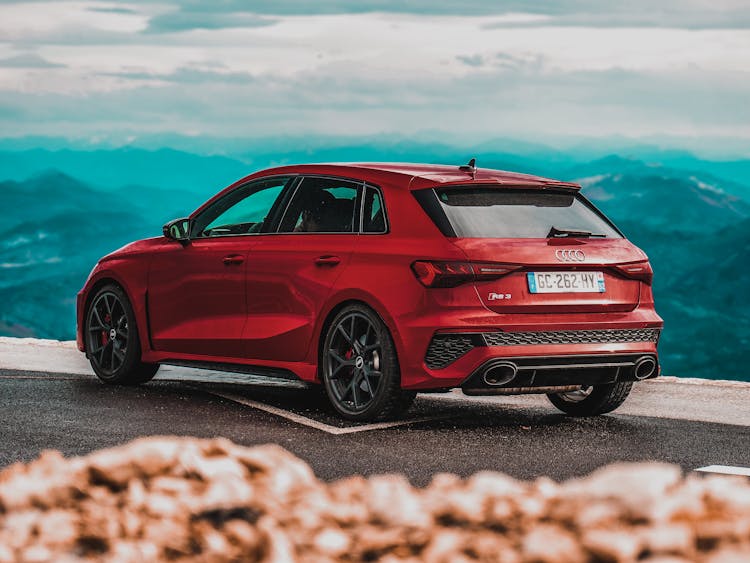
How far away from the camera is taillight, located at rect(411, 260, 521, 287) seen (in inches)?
320

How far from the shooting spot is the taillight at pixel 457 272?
8.12 m

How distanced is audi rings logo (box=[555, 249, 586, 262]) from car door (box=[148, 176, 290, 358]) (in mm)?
2203

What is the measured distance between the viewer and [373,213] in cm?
887

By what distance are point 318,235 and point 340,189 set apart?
37cm

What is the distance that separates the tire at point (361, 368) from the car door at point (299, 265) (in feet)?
0.78

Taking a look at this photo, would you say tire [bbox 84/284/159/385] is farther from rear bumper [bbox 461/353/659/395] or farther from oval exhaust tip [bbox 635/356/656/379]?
oval exhaust tip [bbox 635/356/656/379]

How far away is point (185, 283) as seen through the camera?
10.2 metres

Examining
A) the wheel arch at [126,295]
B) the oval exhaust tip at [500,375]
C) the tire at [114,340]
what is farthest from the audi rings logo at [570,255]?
the tire at [114,340]

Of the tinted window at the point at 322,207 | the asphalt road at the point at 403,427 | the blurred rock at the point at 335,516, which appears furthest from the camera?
the tinted window at the point at 322,207

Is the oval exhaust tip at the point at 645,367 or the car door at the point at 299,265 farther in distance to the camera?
the car door at the point at 299,265

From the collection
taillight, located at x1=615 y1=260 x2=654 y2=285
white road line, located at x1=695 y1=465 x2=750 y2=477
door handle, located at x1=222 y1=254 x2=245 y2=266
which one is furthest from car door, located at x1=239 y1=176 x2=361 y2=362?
white road line, located at x1=695 y1=465 x2=750 y2=477

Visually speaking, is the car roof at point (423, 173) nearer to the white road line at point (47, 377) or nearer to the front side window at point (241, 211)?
the front side window at point (241, 211)

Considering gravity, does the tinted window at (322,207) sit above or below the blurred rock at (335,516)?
above

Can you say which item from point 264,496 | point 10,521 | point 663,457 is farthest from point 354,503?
point 663,457
